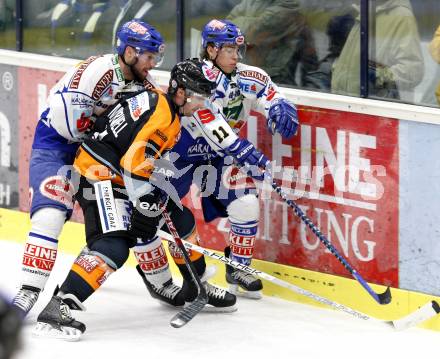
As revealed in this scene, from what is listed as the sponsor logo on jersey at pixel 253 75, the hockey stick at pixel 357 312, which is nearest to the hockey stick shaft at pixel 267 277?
the hockey stick at pixel 357 312

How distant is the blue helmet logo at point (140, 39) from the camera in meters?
3.91

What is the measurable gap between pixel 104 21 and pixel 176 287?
1.78 meters

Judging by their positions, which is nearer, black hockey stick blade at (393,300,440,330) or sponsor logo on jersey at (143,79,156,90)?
black hockey stick blade at (393,300,440,330)

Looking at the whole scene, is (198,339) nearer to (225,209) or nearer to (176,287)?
(176,287)

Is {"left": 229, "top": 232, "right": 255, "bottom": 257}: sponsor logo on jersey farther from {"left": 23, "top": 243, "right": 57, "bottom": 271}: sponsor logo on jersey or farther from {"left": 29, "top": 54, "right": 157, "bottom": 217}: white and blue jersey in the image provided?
{"left": 23, "top": 243, "right": 57, "bottom": 271}: sponsor logo on jersey

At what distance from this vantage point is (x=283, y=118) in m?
4.21

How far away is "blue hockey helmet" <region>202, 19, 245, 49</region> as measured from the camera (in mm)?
4250

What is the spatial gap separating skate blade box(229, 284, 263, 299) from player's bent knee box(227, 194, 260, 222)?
0.36m

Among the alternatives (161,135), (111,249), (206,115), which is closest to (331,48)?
(206,115)

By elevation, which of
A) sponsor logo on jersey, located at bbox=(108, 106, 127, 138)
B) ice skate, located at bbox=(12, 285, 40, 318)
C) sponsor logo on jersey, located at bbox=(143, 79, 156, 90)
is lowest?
ice skate, located at bbox=(12, 285, 40, 318)

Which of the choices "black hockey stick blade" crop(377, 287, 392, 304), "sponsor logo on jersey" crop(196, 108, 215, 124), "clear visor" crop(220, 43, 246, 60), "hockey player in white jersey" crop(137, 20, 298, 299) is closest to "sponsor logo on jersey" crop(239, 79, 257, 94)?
"hockey player in white jersey" crop(137, 20, 298, 299)

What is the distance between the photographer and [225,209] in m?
4.50

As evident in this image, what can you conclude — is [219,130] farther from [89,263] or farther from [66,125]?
[89,263]

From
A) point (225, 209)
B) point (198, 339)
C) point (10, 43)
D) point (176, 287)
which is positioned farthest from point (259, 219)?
point (10, 43)
